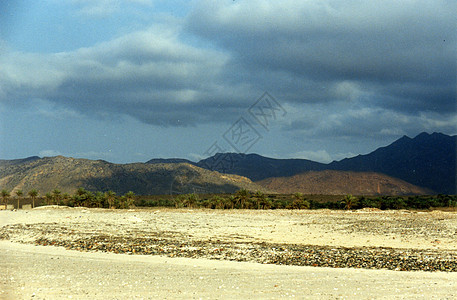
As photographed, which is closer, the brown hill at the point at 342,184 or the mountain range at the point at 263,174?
the mountain range at the point at 263,174

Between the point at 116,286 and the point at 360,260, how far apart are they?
9.60 m

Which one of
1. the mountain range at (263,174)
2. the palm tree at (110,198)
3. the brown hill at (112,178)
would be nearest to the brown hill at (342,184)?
the mountain range at (263,174)

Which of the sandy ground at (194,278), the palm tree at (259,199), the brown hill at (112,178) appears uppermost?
the brown hill at (112,178)

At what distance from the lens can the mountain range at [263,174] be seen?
371 ft

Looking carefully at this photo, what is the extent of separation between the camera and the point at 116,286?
12617mm

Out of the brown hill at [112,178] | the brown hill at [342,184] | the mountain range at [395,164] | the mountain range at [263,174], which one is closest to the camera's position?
the brown hill at [112,178]

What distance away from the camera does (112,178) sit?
117 metres

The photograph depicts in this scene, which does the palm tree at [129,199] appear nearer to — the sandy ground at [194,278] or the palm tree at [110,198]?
the palm tree at [110,198]

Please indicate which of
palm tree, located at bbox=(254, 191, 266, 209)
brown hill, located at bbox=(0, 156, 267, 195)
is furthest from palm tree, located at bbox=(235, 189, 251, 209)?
brown hill, located at bbox=(0, 156, 267, 195)

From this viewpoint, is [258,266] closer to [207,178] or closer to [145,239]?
[145,239]

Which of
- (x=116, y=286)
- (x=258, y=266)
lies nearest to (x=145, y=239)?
(x=258, y=266)

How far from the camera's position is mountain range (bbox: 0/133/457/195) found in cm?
11319

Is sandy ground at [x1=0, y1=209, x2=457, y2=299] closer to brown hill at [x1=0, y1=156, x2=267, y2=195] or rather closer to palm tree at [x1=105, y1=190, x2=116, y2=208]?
palm tree at [x1=105, y1=190, x2=116, y2=208]

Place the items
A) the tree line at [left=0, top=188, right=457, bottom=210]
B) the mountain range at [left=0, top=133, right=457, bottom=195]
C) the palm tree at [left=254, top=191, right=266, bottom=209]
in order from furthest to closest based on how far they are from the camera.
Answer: the mountain range at [left=0, top=133, right=457, bottom=195]
the palm tree at [left=254, top=191, right=266, bottom=209]
the tree line at [left=0, top=188, right=457, bottom=210]
